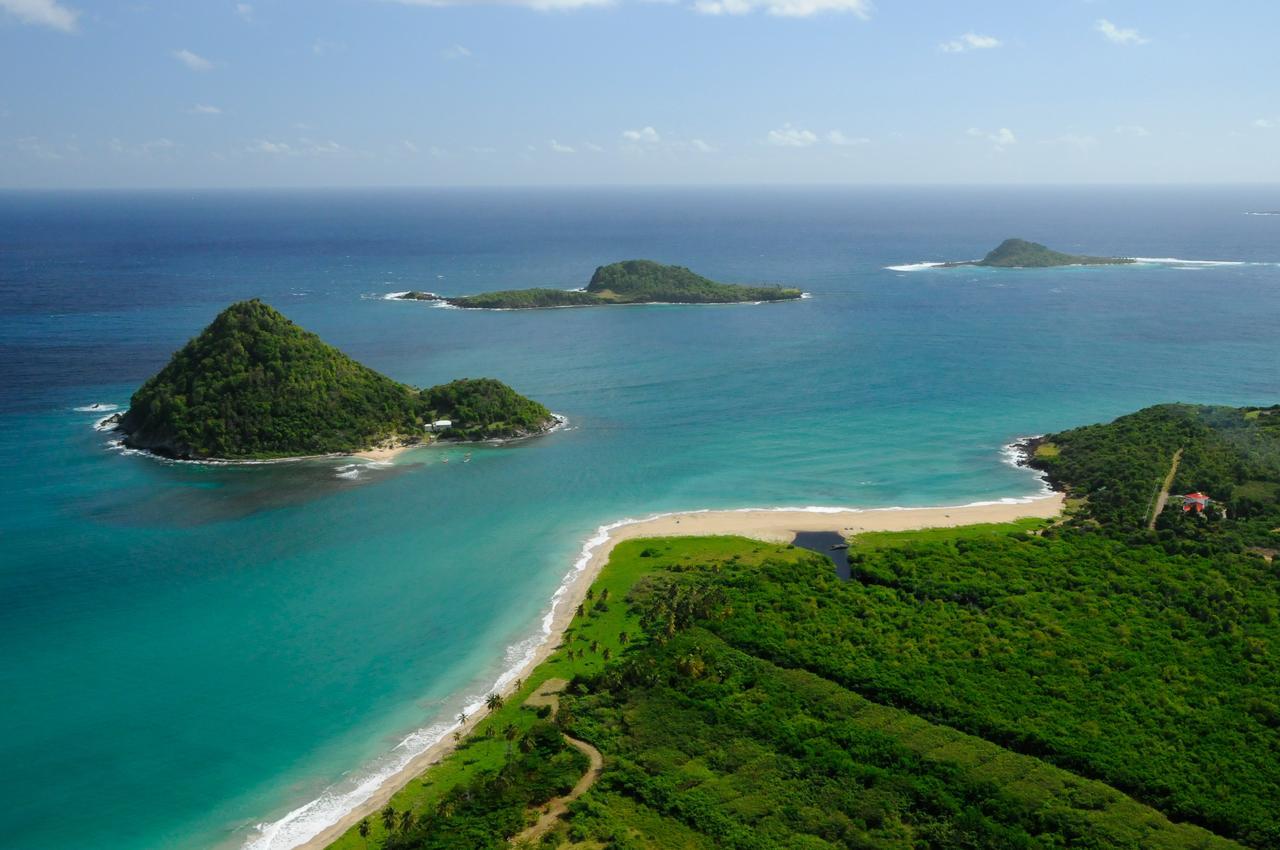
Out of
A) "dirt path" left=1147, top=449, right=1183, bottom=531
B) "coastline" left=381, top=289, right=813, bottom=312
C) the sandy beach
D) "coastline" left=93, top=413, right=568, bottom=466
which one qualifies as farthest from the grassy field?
"coastline" left=381, top=289, right=813, bottom=312

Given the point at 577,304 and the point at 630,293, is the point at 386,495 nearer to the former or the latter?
the point at 577,304

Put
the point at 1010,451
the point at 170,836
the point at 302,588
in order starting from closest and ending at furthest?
the point at 170,836 < the point at 302,588 < the point at 1010,451

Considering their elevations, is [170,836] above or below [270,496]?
below

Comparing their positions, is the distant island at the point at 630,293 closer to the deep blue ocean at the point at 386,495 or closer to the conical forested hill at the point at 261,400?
the deep blue ocean at the point at 386,495

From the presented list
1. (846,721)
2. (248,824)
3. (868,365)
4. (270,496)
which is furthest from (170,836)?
(868,365)

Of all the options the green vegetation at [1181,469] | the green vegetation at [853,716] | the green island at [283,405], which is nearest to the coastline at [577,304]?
the green island at [283,405]

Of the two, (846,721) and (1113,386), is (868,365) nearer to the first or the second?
(1113,386)

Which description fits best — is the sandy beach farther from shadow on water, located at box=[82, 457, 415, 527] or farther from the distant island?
the distant island
